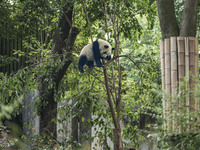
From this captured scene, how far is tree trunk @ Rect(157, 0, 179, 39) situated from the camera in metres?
3.45

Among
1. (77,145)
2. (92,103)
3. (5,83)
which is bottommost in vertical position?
(77,145)

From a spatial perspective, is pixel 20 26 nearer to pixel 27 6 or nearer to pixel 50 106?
pixel 27 6

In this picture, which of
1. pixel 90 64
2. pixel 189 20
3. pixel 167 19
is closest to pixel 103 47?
pixel 90 64

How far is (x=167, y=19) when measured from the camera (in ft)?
11.5

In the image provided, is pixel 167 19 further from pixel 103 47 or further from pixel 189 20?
pixel 103 47

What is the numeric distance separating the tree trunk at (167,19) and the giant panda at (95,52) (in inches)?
29.7

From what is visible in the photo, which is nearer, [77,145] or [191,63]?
[191,63]

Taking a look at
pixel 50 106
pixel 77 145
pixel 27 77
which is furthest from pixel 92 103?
→ pixel 50 106

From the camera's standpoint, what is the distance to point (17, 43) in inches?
310

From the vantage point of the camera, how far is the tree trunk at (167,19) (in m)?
3.45

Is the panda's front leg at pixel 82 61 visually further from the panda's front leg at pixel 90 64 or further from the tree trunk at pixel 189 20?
the tree trunk at pixel 189 20

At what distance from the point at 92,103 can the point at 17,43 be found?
457cm

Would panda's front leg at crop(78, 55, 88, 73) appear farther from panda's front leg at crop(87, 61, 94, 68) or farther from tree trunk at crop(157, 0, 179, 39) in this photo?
tree trunk at crop(157, 0, 179, 39)

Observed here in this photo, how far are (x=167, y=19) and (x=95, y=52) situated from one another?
0.98 meters
